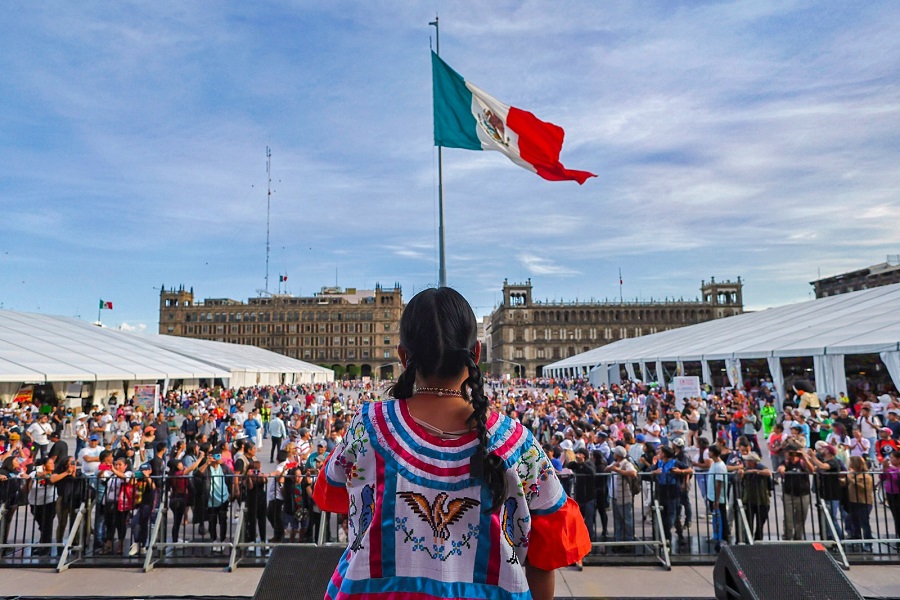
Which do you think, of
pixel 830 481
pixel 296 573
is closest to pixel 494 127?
pixel 296 573

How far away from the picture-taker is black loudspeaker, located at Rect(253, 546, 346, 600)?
4512 mm

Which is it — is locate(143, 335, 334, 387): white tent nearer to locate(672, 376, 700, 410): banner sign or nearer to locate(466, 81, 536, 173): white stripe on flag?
locate(672, 376, 700, 410): banner sign

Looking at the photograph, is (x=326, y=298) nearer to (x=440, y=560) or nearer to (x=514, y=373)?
(x=514, y=373)

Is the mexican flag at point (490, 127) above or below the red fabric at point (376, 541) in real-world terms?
above

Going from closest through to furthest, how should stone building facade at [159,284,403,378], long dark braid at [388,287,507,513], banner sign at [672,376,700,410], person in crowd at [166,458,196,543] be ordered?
long dark braid at [388,287,507,513] < person in crowd at [166,458,196,543] < banner sign at [672,376,700,410] < stone building facade at [159,284,403,378]

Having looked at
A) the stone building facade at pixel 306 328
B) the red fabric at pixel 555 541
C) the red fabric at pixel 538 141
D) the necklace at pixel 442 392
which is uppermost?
the stone building facade at pixel 306 328

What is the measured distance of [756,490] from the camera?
797 centimetres

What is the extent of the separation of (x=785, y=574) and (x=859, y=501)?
4.07 meters

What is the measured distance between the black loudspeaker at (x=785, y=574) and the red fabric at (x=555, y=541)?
385cm

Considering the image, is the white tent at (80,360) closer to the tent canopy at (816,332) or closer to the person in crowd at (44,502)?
the person in crowd at (44,502)

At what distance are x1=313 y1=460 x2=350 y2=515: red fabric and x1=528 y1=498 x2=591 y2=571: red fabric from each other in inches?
22.8

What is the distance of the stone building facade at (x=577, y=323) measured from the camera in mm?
113250

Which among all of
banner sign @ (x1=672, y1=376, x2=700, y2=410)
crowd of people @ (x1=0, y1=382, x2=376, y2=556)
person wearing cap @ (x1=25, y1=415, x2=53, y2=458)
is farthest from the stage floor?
banner sign @ (x1=672, y1=376, x2=700, y2=410)

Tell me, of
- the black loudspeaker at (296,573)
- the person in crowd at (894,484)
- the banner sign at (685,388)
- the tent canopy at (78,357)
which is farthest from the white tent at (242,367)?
the person in crowd at (894,484)
